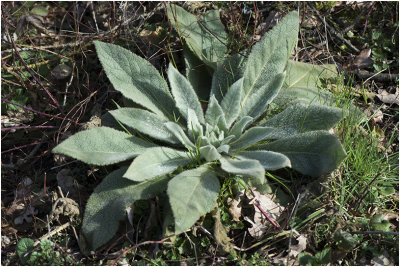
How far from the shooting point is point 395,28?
308cm

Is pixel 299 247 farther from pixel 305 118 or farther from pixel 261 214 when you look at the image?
pixel 305 118

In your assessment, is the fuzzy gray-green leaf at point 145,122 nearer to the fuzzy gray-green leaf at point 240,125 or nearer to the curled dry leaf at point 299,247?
the fuzzy gray-green leaf at point 240,125

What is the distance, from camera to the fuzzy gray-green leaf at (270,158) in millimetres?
2036

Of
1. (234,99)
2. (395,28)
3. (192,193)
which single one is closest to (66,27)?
(234,99)

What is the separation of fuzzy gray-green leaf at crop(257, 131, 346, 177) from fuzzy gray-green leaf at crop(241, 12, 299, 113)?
0.45m

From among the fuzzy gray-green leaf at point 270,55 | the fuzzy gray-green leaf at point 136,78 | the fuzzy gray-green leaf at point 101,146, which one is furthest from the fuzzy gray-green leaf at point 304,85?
the fuzzy gray-green leaf at point 101,146

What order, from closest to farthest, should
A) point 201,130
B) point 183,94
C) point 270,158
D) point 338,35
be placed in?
1. point 270,158
2. point 201,130
3. point 183,94
4. point 338,35

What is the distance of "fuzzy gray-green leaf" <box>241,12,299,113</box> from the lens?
258cm

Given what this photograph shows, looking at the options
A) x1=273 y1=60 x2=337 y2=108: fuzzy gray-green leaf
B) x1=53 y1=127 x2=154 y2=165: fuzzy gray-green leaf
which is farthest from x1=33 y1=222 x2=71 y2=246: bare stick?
x1=273 y1=60 x2=337 y2=108: fuzzy gray-green leaf

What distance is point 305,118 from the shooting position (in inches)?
92.3

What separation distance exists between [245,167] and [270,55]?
89 cm

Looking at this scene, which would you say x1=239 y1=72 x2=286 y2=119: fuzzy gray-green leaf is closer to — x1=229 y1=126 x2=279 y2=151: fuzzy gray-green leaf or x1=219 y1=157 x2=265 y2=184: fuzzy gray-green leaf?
x1=229 y1=126 x2=279 y2=151: fuzzy gray-green leaf

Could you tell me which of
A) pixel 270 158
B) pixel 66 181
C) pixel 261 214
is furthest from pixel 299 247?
pixel 66 181

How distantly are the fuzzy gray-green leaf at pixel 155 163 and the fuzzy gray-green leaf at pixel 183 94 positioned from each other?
30 cm
